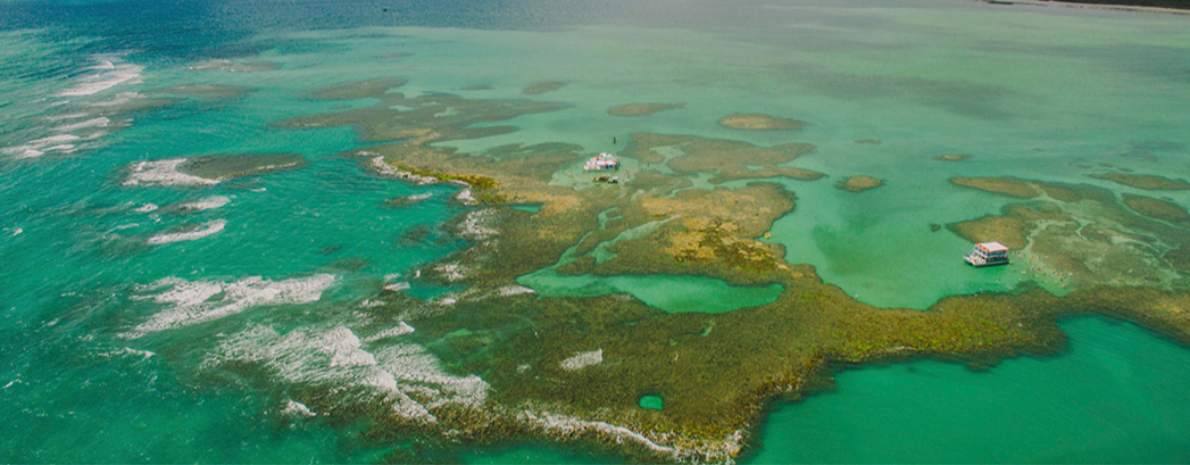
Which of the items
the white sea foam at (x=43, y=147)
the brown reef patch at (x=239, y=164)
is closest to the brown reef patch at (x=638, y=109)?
the brown reef patch at (x=239, y=164)

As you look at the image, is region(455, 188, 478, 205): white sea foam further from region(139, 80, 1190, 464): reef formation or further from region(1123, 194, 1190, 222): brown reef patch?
region(1123, 194, 1190, 222): brown reef patch

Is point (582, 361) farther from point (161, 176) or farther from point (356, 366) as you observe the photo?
point (161, 176)

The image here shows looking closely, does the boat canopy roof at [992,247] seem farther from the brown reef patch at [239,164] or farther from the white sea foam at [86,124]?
the white sea foam at [86,124]

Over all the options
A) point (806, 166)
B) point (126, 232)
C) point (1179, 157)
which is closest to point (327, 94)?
point (126, 232)

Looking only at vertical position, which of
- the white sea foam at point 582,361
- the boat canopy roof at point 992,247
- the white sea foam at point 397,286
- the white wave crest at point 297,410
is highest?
the boat canopy roof at point 992,247

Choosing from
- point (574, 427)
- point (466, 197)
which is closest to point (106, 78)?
point (466, 197)

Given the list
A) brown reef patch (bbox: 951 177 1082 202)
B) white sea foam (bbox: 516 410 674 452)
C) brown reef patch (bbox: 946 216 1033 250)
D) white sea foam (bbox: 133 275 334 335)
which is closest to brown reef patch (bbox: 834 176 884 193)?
brown reef patch (bbox: 951 177 1082 202)
